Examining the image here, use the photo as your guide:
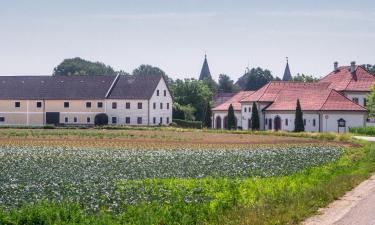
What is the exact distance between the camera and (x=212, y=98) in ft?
390

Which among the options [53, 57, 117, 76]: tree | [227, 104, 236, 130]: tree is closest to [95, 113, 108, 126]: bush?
[227, 104, 236, 130]: tree

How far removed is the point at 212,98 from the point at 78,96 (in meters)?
35.7

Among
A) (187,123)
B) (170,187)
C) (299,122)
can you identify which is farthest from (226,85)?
(170,187)

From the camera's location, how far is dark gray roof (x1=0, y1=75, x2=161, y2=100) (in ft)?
292

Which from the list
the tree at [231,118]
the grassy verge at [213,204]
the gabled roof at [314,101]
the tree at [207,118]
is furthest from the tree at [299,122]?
the grassy verge at [213,204]

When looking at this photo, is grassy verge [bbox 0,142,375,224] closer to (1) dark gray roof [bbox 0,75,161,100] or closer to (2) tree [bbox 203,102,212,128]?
(2) tree [bbox 203,102,212,128]

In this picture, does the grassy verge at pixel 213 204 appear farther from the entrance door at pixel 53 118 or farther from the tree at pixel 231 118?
the entrance door at pixel 53 118

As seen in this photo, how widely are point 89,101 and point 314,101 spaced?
3189 centimetres

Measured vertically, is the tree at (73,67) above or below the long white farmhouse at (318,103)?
above

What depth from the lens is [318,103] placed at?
73.4 m

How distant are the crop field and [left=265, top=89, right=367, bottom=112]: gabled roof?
38.3 meters

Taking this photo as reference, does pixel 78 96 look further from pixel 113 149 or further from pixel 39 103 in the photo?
pixel 113 149

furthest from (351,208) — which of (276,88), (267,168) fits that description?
(276,88)

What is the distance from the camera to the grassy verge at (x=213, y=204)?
15.0 metres
